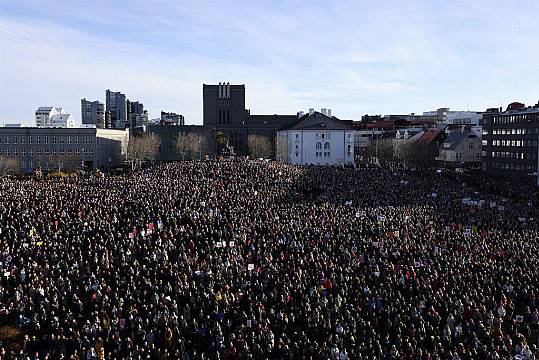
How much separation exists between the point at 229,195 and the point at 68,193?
11739 millimetres

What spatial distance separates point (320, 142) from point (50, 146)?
44089mm

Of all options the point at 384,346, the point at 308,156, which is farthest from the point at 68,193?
the point at 308,156

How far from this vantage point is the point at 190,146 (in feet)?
335

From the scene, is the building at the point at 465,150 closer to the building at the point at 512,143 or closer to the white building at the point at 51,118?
the building at the point at 512,143

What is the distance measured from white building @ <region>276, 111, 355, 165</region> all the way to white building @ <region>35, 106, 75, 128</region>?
7836 cm

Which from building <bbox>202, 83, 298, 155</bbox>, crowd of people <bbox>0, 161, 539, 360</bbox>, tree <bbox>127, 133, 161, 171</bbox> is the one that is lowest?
crowd of people <bbox>0, 161, 539, 360</bbox>

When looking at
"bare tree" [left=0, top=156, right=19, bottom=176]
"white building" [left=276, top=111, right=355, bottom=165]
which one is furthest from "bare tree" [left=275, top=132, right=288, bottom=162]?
"bare tree" [left=0, top=156, right=19, bottom=176]

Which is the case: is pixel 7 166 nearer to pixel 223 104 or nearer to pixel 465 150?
pixel 223 104

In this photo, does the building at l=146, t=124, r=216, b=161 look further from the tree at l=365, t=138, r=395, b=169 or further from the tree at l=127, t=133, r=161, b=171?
the tree at l=365, t=138, r=395, b=169

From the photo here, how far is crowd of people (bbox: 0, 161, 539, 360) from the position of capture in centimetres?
1933

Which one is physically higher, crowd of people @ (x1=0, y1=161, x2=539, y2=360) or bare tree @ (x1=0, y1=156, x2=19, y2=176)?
bare tree @ (x1=0, y1=156, x2=19, y2=176)

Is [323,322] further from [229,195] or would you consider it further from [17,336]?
[229,195]

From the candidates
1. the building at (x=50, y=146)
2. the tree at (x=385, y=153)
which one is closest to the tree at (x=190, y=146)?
the building at (x=50, y=146)

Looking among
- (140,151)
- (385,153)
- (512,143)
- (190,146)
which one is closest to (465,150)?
(385,153)
